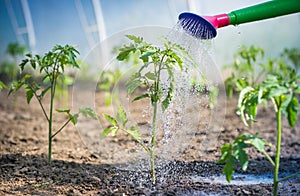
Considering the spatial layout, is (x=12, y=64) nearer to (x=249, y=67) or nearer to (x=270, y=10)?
(x=249, y=67)

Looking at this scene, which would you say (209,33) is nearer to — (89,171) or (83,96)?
(89,171)

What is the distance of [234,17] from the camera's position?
247cm

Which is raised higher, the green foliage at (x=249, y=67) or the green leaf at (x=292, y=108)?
the green foliage at (x=249, y=67)

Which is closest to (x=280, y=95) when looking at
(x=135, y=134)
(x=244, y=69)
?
(x=135, y=134)

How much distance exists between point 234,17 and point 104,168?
1.28 metres

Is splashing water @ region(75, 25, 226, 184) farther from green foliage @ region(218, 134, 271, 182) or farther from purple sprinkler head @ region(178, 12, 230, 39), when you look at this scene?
green foliage @ region(218, 134, 271, 182)

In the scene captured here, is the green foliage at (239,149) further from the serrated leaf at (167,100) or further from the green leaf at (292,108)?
the serrated leaf at (167,100)

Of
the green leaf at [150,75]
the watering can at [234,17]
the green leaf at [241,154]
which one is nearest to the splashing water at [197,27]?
the watering can at [234,17]

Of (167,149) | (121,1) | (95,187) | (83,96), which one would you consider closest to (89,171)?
(95,187)

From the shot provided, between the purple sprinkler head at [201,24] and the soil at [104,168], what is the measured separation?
1.91 ft

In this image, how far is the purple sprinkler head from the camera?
95.1 inches

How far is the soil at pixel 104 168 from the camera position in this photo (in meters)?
2.54

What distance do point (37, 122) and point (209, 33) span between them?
2.69m

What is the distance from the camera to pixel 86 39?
23.3 feet
